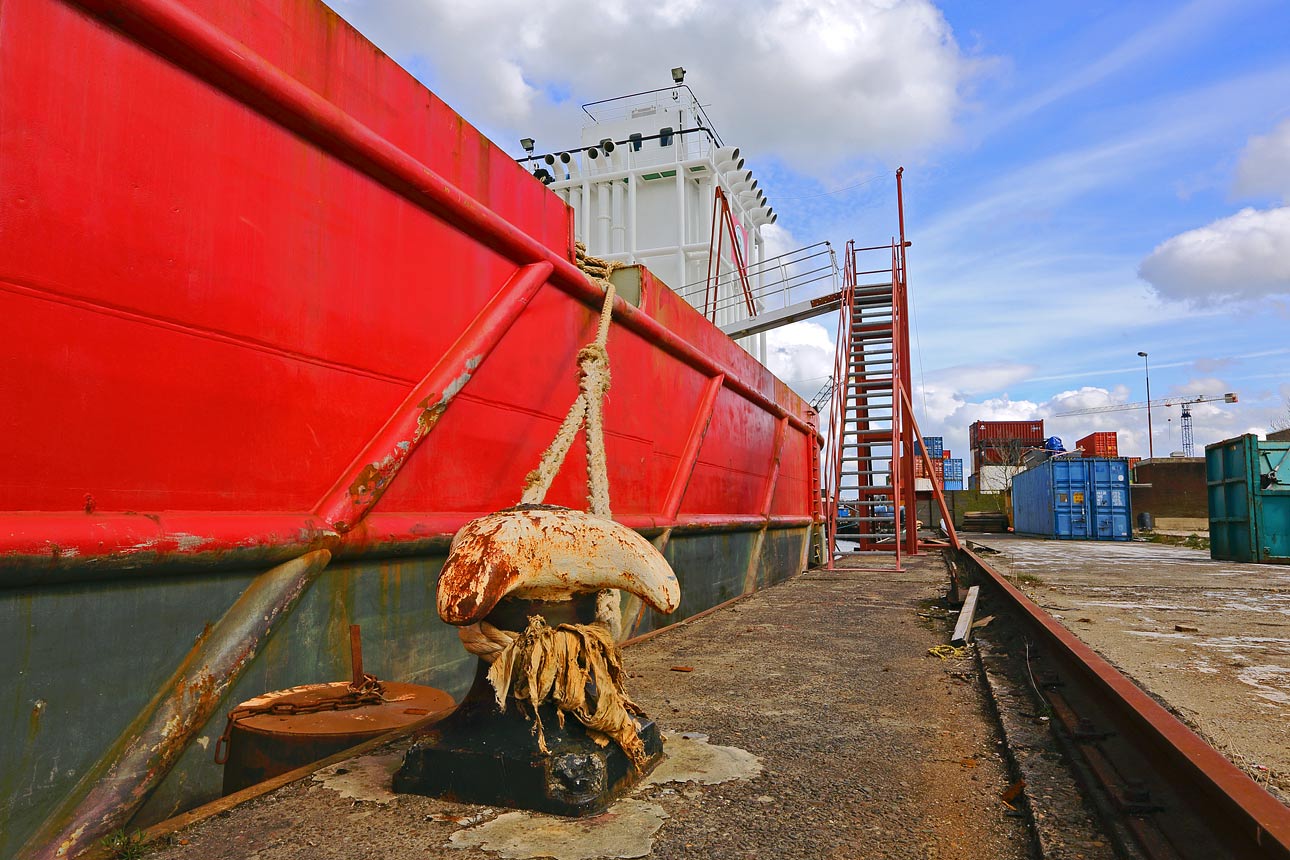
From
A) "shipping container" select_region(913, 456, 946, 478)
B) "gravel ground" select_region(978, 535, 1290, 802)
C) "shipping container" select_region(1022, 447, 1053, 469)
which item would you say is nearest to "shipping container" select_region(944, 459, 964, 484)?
"shipping container" select_region(913, 456, 946, 478)

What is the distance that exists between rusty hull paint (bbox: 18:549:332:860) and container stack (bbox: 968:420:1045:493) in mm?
45213

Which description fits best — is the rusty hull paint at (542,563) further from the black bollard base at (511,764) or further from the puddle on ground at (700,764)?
the puddle on ground at (700,764)

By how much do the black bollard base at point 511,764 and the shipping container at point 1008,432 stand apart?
5159cm

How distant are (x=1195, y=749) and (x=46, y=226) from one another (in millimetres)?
2951

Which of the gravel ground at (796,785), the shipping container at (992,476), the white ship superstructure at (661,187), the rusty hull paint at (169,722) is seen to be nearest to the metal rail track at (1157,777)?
the gravel ground at (796,785)

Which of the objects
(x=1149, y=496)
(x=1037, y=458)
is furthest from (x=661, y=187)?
(x=1149, y=496)

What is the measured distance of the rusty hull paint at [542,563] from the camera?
1832 mm

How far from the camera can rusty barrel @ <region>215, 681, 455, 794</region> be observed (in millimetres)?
1990

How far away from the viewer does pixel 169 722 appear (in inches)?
73.8

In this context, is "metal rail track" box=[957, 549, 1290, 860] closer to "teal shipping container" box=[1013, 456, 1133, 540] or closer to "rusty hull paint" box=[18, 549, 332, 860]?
"rusty hull paint" box=[18, 549, 332, 860]

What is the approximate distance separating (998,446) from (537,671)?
170 feet

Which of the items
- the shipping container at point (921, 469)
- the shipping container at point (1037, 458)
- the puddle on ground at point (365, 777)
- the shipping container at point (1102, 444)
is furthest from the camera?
the shipping container at point (1102, 444)

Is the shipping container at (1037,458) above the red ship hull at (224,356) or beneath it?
above

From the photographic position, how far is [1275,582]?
795 centimetres
